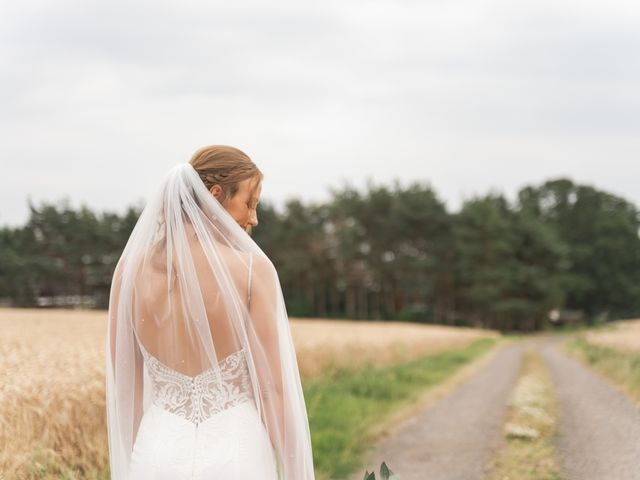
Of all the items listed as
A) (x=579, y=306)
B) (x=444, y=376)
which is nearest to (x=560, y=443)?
(x=444, y=376)

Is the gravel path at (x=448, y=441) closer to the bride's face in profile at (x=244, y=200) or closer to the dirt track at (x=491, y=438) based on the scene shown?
the dirt track at (x=491, y=438)

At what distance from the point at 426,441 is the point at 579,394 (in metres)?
5.05

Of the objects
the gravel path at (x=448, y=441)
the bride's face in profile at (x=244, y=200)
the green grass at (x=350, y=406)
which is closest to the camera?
the bride's face in profile at (x=244, y=200)

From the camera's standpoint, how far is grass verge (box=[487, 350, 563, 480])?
21.3ft

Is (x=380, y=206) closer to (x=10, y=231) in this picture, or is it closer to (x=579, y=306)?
(x=579, y=306)

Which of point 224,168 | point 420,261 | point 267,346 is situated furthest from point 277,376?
point 420,261

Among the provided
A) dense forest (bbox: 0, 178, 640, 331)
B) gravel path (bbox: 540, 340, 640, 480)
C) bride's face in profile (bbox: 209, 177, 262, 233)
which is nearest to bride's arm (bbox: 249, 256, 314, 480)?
bride's face in profile (bbox: 209, 177, 262, 233)

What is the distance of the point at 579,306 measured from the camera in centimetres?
7219

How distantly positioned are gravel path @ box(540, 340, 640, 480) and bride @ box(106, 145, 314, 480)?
4.81m

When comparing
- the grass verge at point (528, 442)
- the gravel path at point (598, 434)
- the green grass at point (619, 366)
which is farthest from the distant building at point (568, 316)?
the grass verge at point (528, 442)

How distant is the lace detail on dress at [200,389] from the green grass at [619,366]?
10.1 metres

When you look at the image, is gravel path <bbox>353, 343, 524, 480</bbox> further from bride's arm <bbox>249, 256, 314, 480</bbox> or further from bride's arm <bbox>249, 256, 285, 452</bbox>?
bride's arm <bbox>249, 256, 285, 452</bbox>

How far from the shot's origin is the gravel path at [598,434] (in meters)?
6.45

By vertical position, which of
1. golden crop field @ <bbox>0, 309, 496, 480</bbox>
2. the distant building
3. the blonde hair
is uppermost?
the blonde hair
